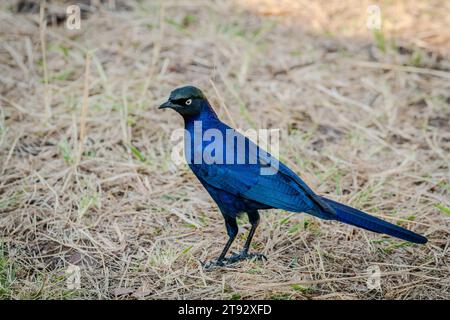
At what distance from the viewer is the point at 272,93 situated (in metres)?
5.49

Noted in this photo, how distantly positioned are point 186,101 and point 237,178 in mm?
527

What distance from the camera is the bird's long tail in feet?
Answer: 11.0

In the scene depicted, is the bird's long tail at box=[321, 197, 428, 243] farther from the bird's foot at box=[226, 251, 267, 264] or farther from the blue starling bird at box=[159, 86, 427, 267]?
the bird's foot at box=[226, 251, 267, 264]

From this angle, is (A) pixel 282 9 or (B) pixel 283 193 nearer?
(B) pixel 283 193

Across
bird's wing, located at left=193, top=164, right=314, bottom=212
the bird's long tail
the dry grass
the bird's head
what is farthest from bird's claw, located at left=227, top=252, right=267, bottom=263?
the bird's head

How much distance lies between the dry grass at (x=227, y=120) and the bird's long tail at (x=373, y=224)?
285 millimetres

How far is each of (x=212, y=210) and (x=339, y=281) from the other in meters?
1.07

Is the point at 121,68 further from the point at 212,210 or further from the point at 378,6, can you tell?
the point at 378,6

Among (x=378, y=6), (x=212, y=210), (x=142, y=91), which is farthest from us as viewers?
(x=378, y=6)

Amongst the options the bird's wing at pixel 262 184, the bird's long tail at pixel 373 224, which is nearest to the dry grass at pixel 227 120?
the bird's long tail at pixel 373 224

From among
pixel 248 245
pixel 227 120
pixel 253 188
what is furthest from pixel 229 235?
pixel 227 120

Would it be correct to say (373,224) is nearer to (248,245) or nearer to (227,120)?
(248,245)
